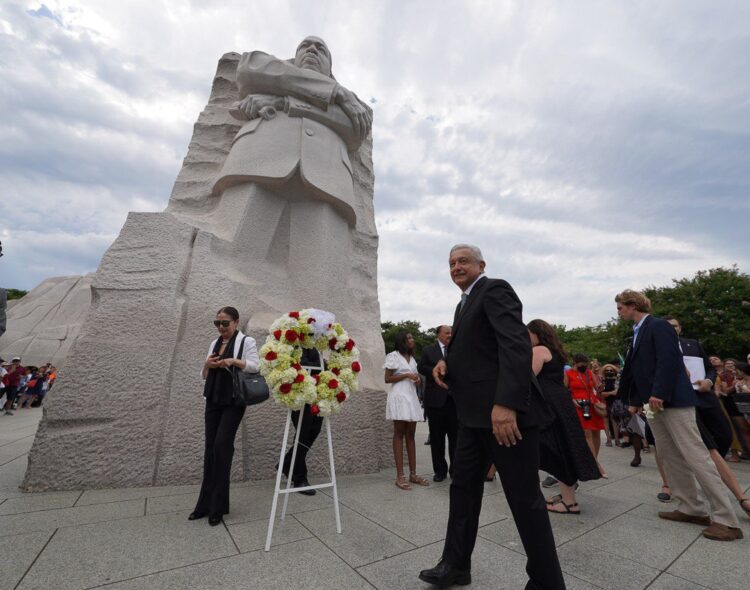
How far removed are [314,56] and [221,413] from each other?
6249 millimetres

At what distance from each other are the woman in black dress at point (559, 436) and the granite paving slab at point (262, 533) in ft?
6.81

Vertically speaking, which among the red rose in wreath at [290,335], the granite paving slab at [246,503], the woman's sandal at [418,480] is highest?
the red rose in wreath at [290,335]

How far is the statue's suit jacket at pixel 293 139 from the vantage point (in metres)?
5.27

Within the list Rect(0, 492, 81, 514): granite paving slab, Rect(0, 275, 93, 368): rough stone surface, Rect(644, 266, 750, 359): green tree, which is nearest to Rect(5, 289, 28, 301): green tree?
Rect(0, 275, 93, 368): rough stone surface

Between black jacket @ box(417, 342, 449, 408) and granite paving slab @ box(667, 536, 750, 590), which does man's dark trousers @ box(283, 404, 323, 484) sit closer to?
black jacket @ box(417, 342, 449, 408)

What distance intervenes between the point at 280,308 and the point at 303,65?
4.44 metres

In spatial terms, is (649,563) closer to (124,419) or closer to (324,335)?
(324,335)

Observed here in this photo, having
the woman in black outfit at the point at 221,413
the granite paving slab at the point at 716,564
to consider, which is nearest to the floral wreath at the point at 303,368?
the woman in black outfit at the point at 221,413

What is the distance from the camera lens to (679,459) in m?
3.25

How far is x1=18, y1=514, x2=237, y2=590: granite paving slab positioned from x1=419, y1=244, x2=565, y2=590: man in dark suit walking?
1.44 meters

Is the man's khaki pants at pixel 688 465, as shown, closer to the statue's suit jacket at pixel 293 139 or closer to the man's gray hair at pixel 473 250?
the man's gray hair at pixel 473 250

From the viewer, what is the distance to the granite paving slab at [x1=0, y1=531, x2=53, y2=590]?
199 centimetres

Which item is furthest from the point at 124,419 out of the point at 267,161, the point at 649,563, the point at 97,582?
the point at 649,563

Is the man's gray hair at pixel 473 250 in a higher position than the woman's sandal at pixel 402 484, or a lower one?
higher
